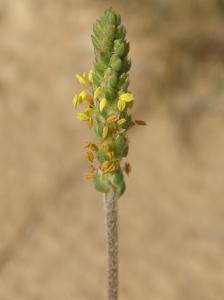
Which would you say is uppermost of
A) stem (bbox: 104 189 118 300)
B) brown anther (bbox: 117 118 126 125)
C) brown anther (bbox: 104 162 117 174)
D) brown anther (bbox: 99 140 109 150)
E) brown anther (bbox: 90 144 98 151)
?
brown anther (bbox: 117 118 126 125)

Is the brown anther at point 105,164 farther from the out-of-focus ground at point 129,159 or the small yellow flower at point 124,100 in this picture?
the out-of-focus ground at point 129,159

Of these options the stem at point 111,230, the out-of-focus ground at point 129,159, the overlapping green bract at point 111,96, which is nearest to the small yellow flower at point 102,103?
the overlapping green bract at point 111,96

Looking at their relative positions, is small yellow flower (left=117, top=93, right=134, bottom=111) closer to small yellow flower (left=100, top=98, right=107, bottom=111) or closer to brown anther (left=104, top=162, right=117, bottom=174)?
small yellow flower (left=100, top=98, right=107, bottom=111)

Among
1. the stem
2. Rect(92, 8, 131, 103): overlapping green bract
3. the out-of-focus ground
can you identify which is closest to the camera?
Rect(92, 8, 131, 103): overlapping green bract

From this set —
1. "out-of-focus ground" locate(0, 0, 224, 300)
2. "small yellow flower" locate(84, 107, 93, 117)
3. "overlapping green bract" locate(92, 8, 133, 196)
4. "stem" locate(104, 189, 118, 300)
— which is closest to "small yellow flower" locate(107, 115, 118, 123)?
"overlapping green bract" locate(92, 8, 133, 196)

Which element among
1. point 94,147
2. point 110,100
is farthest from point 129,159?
point 110,100

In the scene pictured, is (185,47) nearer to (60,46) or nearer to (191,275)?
(60,46)

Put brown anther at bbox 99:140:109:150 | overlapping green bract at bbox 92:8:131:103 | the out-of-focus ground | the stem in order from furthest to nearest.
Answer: the out-of-focus ground < the stem < brown anther at bbox 99:140:109:150 < overlapping green bract at bbox 92:8:131:103

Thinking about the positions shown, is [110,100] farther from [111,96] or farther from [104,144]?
[104,144]
